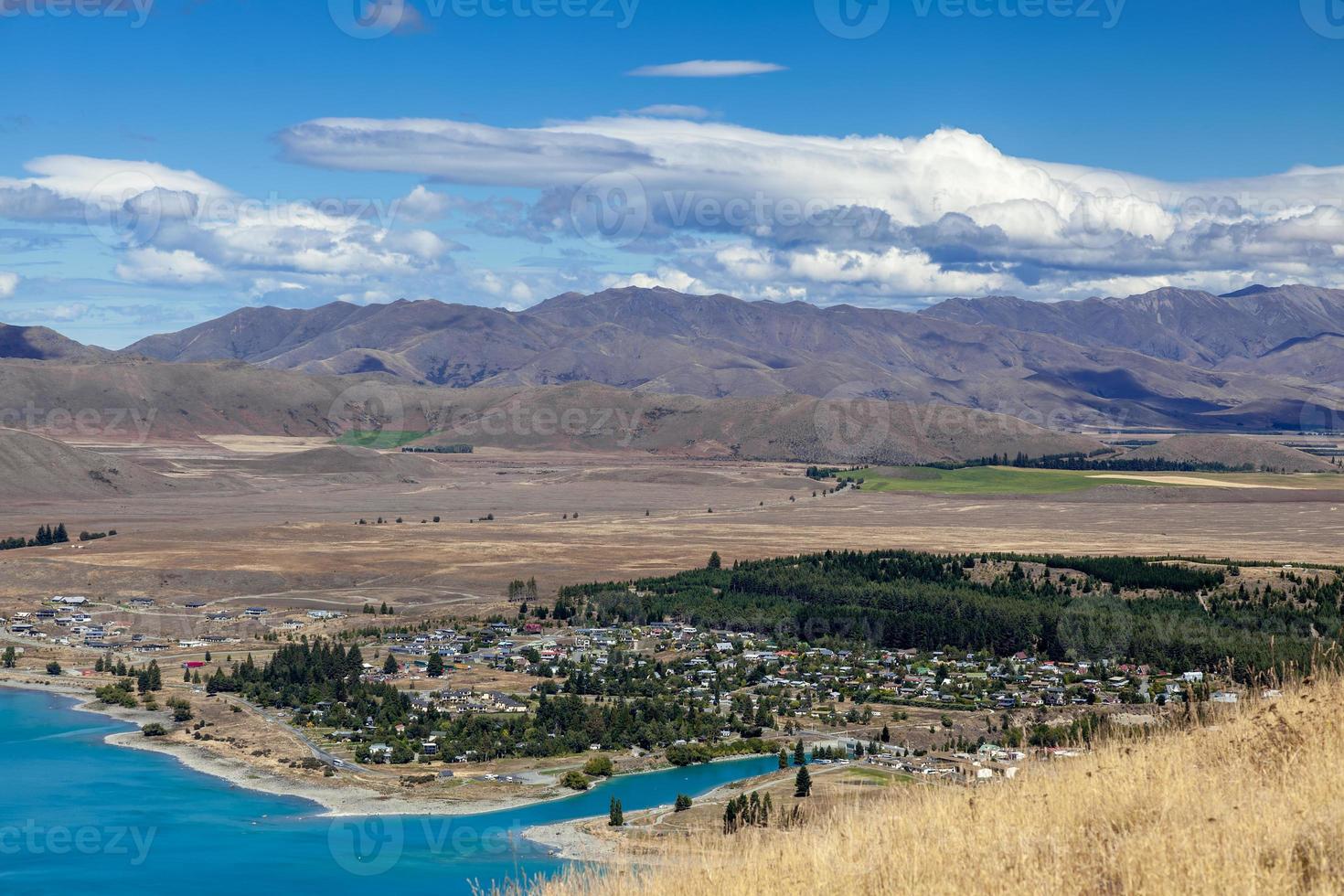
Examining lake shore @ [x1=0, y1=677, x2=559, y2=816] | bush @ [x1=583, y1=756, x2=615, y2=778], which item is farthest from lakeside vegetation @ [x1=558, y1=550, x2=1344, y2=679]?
lake shore @ [x1=0, y1=677, x2=559, y2=816]

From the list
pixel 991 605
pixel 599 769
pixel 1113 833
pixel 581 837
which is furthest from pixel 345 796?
pixel 991 605

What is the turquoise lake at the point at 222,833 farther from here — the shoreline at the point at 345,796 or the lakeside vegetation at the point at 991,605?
the lakeside vegetation at the point at 991,605

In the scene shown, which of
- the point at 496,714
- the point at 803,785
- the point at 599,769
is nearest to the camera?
the point at 803,785

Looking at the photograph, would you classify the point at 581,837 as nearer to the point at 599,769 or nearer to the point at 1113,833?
the point at 599,769

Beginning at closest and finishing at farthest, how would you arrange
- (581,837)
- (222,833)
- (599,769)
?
(581,837), (222,833), (599,769)

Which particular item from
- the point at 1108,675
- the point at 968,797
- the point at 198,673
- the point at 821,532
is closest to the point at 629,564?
the point at 821,532

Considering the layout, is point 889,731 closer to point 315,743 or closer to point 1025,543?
point 315,743

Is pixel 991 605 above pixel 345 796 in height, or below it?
above
